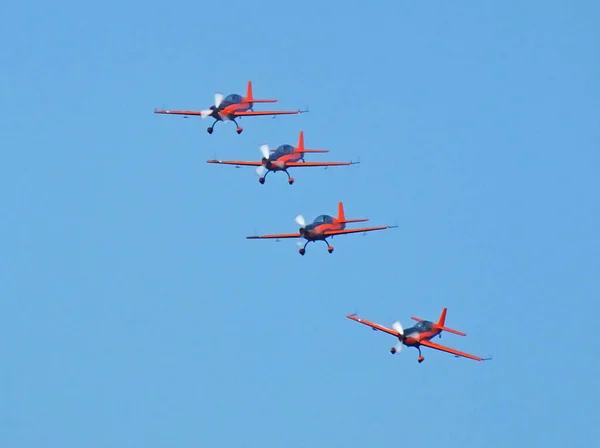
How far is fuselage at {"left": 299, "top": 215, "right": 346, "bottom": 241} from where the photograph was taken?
144 metres

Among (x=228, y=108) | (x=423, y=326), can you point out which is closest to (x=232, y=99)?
(x=228, y=108)

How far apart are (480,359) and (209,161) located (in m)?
25.0

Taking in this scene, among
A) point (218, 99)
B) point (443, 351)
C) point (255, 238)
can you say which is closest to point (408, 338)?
point (443, 351)

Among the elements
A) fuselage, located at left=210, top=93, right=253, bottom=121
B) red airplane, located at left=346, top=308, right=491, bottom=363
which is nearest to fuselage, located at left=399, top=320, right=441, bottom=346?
red airplane, located at left=346, top=308, right=491, bottom=363

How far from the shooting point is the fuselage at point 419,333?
466ft

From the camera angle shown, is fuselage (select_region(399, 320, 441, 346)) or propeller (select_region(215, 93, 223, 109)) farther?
propeller (select_region(215, 93, 223, 109))

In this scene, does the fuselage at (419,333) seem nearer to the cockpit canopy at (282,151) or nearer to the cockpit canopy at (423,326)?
the cockpit canopy at (423,326)

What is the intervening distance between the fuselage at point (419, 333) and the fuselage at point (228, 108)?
2222 cm

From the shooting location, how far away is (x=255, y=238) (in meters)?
146

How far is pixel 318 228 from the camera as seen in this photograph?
474 ft

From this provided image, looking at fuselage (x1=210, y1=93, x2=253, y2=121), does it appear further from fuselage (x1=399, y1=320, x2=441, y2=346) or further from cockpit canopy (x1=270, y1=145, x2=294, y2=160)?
fuselage (x1=399, y1=320, x2=441, y2=346)

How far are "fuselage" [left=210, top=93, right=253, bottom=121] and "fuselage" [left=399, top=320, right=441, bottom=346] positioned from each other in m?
22.2

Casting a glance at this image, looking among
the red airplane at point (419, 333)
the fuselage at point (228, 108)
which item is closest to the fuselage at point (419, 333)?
the red airplane at point (419, 333)

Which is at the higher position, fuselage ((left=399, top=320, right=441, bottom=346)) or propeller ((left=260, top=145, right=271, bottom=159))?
propeller ((left=260, top=145, right=271, bottom=159))
